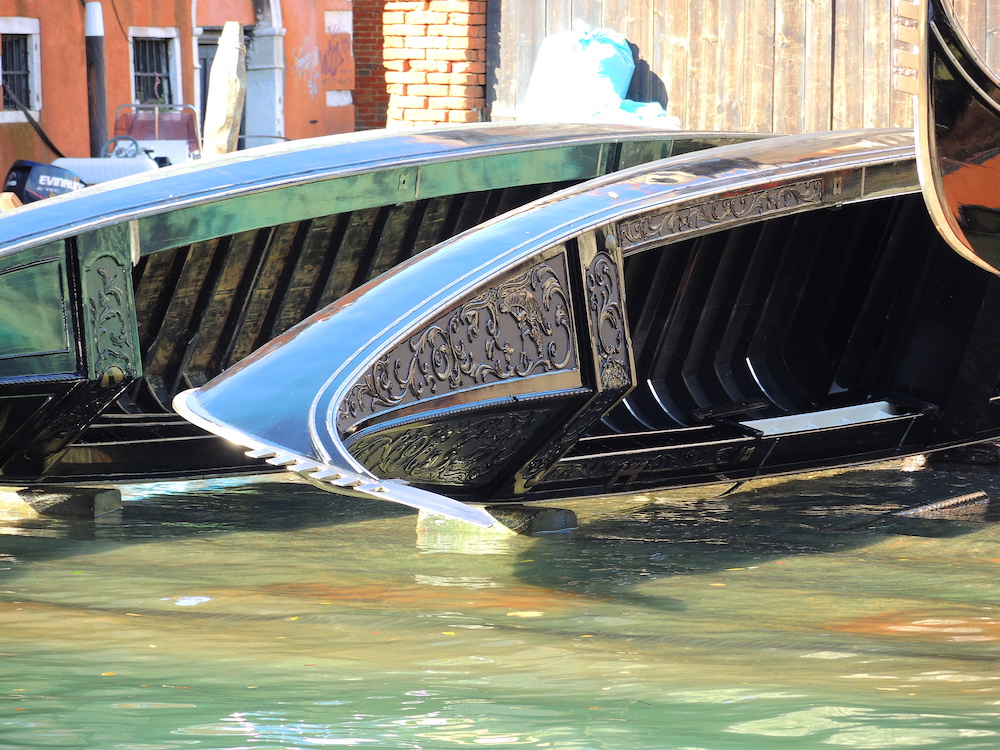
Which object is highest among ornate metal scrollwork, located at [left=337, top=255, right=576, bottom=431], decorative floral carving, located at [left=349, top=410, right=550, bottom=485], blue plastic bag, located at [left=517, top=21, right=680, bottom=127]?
blue plastic bag, located at [left=517, top=21, right=680, bottom=127]

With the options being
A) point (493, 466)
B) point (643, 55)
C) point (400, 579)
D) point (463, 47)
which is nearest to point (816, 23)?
point (643, 55)

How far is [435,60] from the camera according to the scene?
11.3 metres

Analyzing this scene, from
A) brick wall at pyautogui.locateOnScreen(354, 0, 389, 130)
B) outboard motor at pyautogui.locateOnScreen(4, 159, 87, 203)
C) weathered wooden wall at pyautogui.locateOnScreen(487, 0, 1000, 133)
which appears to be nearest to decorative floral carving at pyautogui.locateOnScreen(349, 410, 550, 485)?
weathered wooden wall at pyautogui.locateOnScreen(487, 0, 1000, 133)

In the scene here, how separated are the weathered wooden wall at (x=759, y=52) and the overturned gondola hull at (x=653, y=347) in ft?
9.88

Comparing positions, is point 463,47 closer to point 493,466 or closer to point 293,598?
point 493,466

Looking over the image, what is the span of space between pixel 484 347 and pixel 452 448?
33cm

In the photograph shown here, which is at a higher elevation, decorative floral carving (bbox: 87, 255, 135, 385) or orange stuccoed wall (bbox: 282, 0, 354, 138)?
orange stuccoed wall (bbox: 282, 0, 354, 138)

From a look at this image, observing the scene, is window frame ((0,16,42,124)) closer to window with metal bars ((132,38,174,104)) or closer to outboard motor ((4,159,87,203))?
window with metal bars ((132,38,174,104))

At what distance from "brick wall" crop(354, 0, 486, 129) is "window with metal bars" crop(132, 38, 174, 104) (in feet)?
14.6

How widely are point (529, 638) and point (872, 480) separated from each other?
2.59 metres

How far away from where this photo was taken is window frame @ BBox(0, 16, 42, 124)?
520 inches

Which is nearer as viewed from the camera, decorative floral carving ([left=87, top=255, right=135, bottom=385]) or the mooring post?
decorative floral carving ([left=87, top=255, right=135, bottom=385])

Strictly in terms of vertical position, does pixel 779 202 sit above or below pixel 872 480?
above

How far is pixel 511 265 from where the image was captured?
3.86 metres
